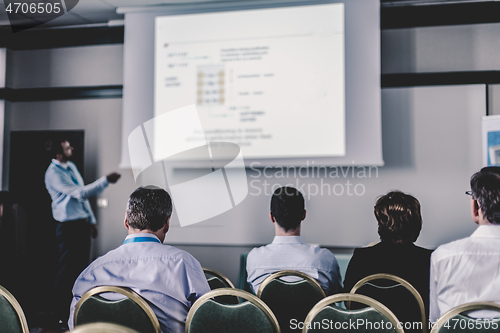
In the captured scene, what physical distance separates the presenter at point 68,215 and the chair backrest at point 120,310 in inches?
92.3

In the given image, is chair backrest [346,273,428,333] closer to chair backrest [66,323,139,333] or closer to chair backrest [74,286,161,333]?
chair backrest [74,286,161,333]

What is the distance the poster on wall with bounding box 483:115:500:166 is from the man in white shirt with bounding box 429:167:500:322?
170cm

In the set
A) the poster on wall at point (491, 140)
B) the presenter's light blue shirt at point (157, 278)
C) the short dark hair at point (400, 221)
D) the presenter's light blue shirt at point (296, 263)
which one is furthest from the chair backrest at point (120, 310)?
the poster on wall at point (491, 140)

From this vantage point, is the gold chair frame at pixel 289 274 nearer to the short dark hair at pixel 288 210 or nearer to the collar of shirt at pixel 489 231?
the short dark hair at pixel 288 210

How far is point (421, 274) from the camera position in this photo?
5.36ft

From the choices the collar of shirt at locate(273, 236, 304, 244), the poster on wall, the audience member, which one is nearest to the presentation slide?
the poster on wall

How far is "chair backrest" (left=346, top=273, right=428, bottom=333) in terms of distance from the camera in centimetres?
150

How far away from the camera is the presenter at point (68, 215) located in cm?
344

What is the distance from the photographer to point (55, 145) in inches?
145

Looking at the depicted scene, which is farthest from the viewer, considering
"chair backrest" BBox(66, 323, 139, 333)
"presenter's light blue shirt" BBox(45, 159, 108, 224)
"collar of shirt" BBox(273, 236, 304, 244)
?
"presenter's light blue shirt" BBox(45, 159, 108, 224)

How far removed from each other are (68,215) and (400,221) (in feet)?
10.0

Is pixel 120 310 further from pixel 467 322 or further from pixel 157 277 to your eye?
pixel 467 322

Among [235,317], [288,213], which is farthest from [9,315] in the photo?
[288,213]

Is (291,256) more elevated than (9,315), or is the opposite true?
(291,256)
